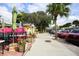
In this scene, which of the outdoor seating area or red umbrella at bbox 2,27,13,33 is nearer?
the outdoor seating area

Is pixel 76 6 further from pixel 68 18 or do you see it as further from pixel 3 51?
pixel 3 51

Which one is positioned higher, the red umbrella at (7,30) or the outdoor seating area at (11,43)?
the red umbrella at (7,30)

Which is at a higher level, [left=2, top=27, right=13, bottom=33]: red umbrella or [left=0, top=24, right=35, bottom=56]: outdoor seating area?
[left=2, top=27, right=13, bottom=33]: red umbrella

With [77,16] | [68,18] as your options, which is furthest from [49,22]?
[77,16]

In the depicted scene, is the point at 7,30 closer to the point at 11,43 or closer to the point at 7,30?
the point at 7,30

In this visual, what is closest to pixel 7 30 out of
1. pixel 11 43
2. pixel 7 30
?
pixel 7 30

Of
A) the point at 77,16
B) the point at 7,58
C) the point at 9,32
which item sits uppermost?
the point at 77,16

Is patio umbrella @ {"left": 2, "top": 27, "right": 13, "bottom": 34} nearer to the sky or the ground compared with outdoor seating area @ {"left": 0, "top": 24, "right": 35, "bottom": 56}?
nearer to the sky

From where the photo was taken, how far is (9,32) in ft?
45.2

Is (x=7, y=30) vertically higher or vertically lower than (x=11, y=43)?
higher

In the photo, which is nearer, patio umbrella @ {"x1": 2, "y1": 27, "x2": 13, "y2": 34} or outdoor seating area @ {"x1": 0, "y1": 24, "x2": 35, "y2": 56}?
outdoor seating area @ {"x1": 0, "y1": 24, "x2": 35, "y2": 56}

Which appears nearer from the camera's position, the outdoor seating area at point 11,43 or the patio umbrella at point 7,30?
the outdoor seating area at point 11,43

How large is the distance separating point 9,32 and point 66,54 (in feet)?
12.1

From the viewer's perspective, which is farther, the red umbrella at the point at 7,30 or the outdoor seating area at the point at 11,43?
the red umbrella at the point at 7,30
